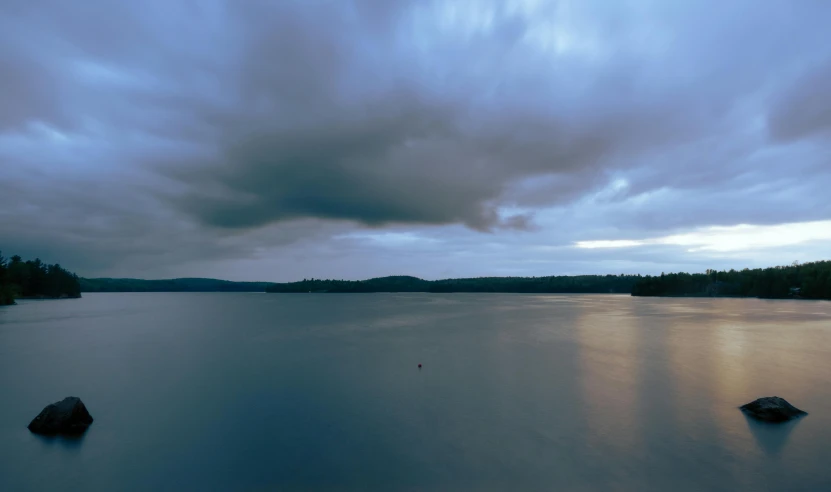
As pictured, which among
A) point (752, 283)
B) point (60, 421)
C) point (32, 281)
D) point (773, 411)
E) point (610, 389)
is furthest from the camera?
point (752, 283)

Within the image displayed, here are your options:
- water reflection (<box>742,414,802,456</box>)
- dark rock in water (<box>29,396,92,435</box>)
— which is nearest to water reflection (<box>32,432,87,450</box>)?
dark rock in water (<box>29,396,92,435</box>)

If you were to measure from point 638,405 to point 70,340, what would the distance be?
4964cm

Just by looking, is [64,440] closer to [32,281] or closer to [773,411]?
[773,411]

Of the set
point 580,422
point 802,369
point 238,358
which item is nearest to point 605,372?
point 580,422

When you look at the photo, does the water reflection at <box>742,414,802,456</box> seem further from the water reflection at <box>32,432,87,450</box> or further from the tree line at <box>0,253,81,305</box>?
the tree line at <box>0,253,81,305</box>

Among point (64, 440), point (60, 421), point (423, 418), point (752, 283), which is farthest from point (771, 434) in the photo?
point (752, 283)

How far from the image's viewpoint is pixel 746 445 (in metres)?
13.5

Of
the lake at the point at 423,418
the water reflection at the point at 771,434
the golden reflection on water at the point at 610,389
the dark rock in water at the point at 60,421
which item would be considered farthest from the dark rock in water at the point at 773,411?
the dark rock in water at the point at 60,421

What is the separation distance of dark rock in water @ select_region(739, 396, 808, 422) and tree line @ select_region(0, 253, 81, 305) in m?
128

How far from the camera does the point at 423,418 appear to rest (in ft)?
54.5

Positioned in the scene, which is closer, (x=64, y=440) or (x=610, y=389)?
(x=64, y=440)

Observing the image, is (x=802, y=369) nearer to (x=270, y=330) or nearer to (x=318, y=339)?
(x=318, y=339)

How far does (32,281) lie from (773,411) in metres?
169

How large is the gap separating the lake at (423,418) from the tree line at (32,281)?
84484 mm
